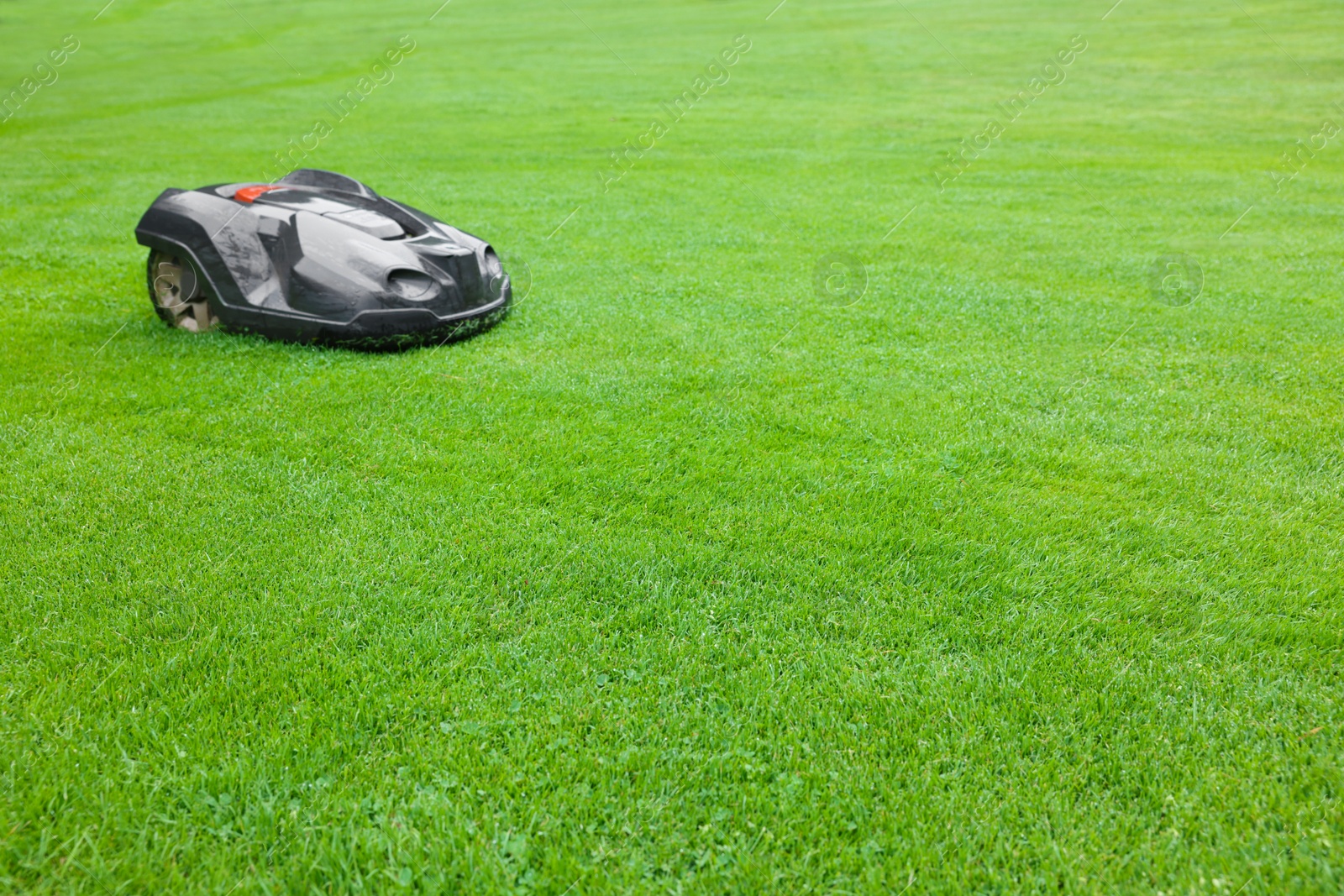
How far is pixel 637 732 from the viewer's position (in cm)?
293

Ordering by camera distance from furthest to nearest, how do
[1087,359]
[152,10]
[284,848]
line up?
[152,10], [1087,359], [284,848]

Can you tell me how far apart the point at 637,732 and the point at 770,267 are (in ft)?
19.7

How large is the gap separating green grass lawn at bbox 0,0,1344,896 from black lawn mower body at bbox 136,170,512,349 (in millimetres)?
228

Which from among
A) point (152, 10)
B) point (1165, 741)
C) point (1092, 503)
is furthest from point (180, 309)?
point (152, 10)

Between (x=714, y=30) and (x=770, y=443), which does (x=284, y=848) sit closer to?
(x=770, y=443)

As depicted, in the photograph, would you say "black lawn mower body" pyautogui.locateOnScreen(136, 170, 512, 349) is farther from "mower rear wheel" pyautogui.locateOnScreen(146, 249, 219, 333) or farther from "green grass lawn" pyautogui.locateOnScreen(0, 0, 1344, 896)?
"green grass lawn" pyautogui.locateOnScreen(0, 0, 1344, 896)

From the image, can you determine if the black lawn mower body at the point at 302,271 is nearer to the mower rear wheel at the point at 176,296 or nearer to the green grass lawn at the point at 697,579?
the mower rear wheel at the point at 176,296

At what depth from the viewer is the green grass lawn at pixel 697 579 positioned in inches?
101

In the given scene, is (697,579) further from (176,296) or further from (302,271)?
(176,296)

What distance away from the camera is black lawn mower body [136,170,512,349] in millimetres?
5645

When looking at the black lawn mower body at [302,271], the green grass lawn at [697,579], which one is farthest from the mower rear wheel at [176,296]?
the green grass lawn at [697,579]

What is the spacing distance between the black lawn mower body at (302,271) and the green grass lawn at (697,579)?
0.75 feet

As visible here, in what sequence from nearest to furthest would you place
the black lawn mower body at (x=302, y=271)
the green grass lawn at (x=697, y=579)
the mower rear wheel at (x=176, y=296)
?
the green grass lawn at (x=697, y=579)
the black lawn mower body at (x=302, y=271)
the mower rear wheel at (x=176, y=296)

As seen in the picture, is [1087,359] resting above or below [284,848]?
below
